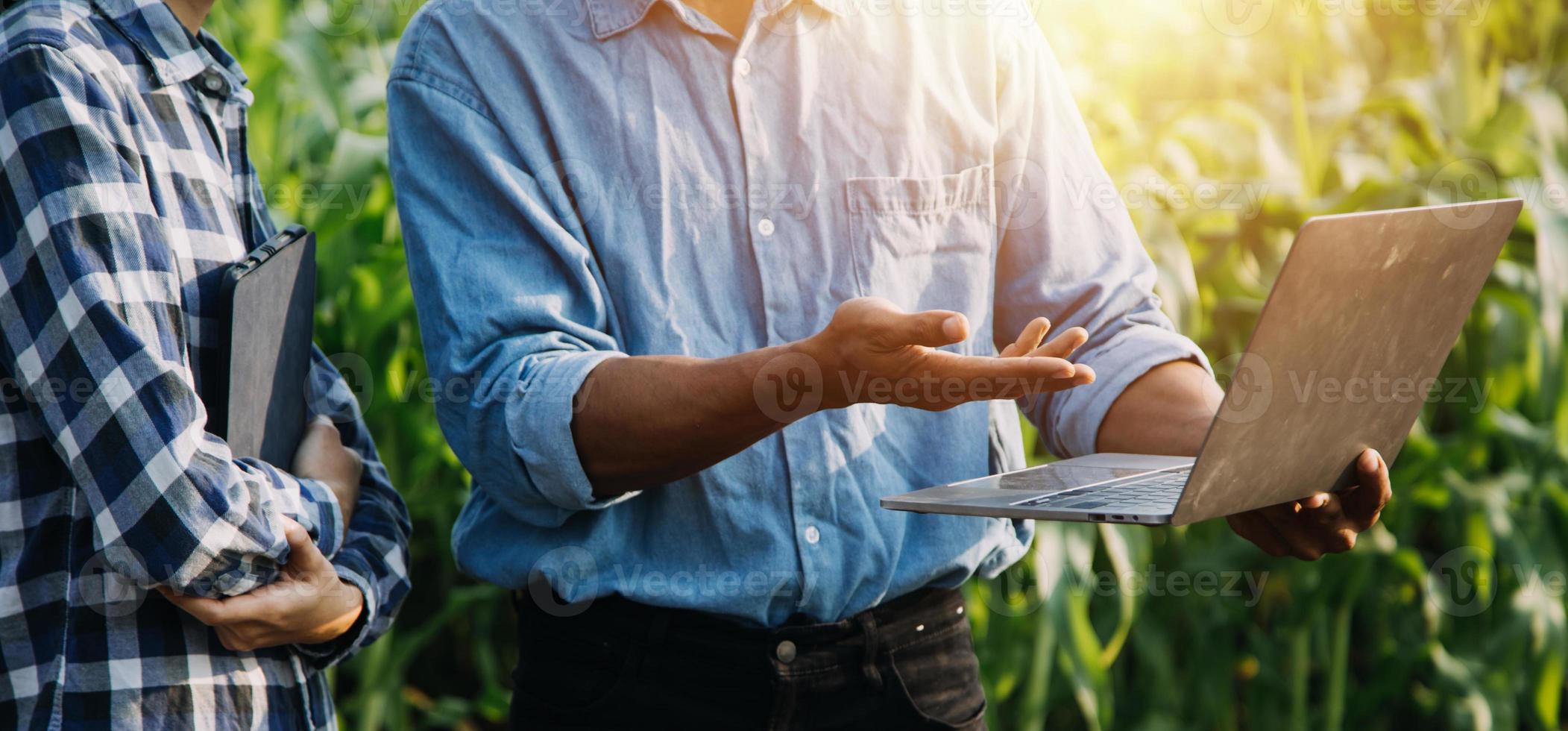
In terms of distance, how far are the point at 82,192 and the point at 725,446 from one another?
43 cm

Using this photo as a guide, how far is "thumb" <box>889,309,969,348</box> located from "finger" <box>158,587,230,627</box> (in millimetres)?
474

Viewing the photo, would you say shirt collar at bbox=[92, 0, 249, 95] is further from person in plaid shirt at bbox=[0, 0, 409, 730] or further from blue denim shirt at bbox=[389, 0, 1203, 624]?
blue denim shirt at bbox=[389, 0, 1203, 624]

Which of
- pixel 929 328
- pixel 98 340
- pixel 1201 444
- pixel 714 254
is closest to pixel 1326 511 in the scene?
pixel 1201 444

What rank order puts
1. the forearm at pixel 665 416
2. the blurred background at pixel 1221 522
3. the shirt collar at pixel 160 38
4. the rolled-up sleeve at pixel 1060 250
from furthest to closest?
the blurred background at pixel 1221 522
the rolled-up sleeve at pixel 1060 250
the shirt collar at pixel 160 38
the forearm at pixel 665 416

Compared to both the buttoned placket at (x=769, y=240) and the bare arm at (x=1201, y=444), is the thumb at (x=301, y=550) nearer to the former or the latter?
the buttoned placket at (x=769, y=240)

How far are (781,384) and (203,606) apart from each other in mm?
404

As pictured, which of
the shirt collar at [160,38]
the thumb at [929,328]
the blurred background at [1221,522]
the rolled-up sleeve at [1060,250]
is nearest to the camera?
the thumb at [929,328]

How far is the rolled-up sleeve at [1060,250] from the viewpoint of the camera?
100 cm

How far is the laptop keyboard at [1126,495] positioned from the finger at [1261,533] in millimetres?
102

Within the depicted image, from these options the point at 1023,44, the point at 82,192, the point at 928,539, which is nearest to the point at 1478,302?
the point at 1023,44

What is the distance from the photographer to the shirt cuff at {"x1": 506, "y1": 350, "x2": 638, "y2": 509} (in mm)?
827

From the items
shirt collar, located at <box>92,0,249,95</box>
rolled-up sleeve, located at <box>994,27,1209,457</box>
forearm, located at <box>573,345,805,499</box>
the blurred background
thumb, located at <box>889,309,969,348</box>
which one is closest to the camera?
thumb, located at <box>889,309,969,348</box>

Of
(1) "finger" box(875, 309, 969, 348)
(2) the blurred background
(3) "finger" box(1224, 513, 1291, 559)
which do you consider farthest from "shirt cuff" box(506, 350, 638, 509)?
(2) the blurred background

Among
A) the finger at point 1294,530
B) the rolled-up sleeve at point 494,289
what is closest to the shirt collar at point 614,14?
the rolled-up sleeve at point 494,289
